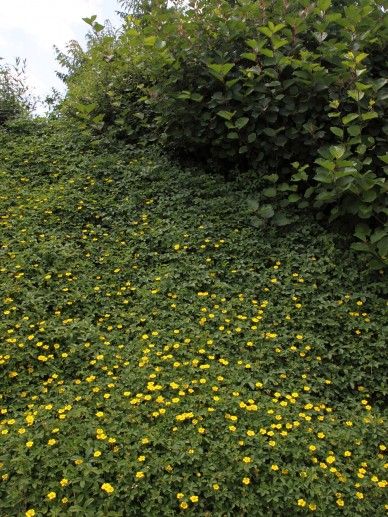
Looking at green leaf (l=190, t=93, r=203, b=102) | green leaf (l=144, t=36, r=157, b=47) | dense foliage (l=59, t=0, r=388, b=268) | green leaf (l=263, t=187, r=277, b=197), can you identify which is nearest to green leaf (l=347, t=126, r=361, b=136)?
dense foliage (l=59, t=0, r=388, b=268)

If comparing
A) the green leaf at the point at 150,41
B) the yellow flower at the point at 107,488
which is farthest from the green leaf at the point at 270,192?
the yellow flower at the point at 107,488

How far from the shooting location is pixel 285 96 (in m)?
4.26

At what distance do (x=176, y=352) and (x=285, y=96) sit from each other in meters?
2.35

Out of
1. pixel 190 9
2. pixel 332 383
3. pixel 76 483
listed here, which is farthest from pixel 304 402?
pixel 190 9

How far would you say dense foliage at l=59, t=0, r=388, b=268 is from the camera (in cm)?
386

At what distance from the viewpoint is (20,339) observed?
3066mm

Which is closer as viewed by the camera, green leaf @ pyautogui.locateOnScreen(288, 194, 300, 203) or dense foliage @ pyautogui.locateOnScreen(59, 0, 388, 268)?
dense foliage @ pyautogui.locateOnScreen(59, 0, 388, 268)

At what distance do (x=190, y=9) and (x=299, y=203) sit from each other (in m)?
1.95

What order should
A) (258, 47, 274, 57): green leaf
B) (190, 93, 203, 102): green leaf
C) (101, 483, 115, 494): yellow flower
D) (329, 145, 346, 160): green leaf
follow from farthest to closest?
(190, 93, 203, 102): green leaf, (258, 47, 274, 57): green leaf, (329, 145, 346, 160): green leaf, (101, 483, 115, 494): yellow flower

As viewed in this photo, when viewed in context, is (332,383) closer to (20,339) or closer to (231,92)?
(20,339)

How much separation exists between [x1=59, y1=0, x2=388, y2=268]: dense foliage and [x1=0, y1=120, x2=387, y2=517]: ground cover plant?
0.29 m

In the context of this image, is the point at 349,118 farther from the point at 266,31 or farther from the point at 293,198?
the point at 266,31

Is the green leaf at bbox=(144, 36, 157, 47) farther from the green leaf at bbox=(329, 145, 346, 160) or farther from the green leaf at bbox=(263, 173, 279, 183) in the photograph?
the green leaf at bbox=(329, 145, 346, 160)

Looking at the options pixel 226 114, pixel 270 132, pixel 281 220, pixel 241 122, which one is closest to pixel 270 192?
pixel 281 220
